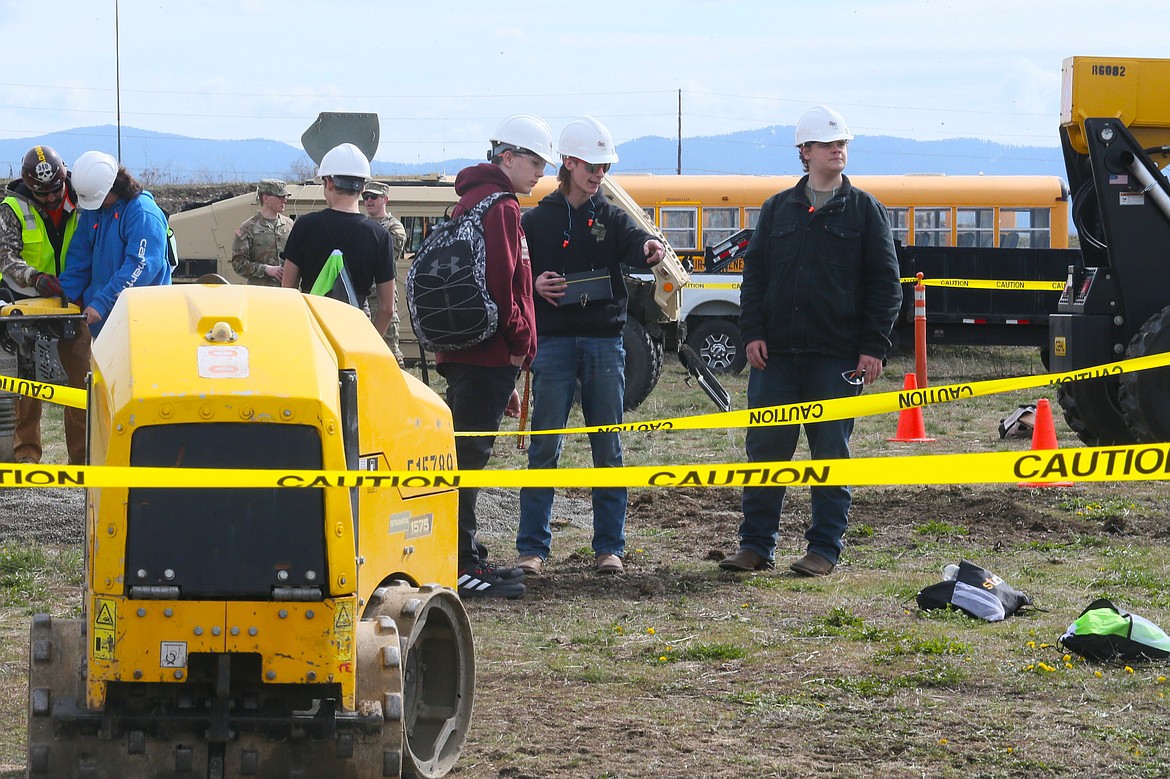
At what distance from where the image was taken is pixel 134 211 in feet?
25.6

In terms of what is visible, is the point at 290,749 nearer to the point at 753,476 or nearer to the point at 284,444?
the point at 284,444

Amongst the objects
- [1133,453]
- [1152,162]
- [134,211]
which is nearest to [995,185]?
[1152,162]

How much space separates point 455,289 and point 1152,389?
4943 millimetres

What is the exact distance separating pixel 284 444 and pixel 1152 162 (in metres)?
7.49

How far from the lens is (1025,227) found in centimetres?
1948

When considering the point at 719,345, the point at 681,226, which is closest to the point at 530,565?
the point at 719,345

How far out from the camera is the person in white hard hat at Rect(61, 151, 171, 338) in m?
7.72

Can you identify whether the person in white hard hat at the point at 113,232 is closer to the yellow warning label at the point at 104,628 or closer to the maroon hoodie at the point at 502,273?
the maroon hoodie at the point at 502,273

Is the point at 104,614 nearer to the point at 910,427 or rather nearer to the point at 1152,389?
the point at 1152,389

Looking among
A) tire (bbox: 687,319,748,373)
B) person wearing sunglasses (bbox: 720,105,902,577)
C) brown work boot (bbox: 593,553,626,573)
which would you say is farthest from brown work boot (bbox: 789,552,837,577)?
tire (bbox: 687,319,748,373)

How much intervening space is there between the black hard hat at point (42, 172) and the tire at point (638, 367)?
6.22 metres

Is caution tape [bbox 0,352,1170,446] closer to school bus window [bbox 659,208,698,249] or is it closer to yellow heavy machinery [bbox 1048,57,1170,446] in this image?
yellow heavy machinery [bbox 1048,57,1170,446]

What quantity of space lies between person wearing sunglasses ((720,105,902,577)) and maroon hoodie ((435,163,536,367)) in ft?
4.09

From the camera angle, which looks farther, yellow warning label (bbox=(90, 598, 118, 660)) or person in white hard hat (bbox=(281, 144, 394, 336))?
person in white hard hat (bbox=(281, 144, 394, 336))
